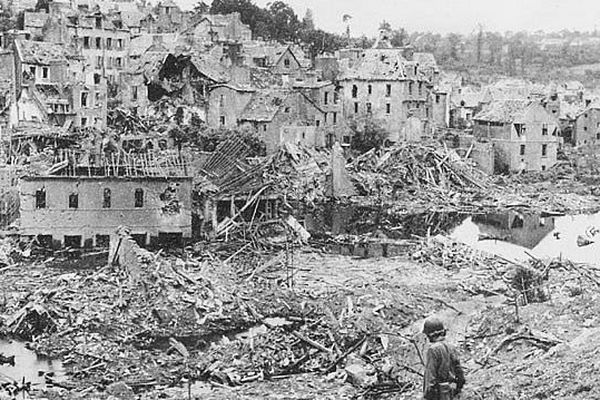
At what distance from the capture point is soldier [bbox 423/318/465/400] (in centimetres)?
1446

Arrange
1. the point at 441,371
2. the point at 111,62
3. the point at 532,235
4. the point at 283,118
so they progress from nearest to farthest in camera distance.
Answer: the point at 441,371, the point at 532,235, the point at 283,118, the point at 111,62

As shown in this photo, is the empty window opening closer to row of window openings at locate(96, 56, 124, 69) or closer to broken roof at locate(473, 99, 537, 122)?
broken roof at locate(473, 99, 537, 122)

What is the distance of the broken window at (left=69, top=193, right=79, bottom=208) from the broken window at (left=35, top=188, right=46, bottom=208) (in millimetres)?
1002

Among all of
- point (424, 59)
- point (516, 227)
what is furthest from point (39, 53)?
point (424, 59)

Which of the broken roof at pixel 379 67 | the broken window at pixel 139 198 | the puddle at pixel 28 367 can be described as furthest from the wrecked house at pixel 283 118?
the puddle at pixel 28 367

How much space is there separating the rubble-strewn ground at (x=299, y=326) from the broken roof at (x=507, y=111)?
33.4m

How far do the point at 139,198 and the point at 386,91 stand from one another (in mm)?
32588

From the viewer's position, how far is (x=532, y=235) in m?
48.3

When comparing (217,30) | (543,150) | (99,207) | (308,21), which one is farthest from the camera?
(308,21)

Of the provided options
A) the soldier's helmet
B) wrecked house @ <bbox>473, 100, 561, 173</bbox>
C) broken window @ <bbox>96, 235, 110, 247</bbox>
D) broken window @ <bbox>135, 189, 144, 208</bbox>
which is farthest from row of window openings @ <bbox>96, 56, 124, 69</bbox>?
the soldier's helmet

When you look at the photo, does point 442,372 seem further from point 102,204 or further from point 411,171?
point 411,171

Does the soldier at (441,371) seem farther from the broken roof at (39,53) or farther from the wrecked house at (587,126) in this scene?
the wrecked house at (587,126)

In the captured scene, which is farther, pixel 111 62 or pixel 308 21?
pixel 308 21

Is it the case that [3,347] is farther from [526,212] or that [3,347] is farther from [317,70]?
[317,70]
